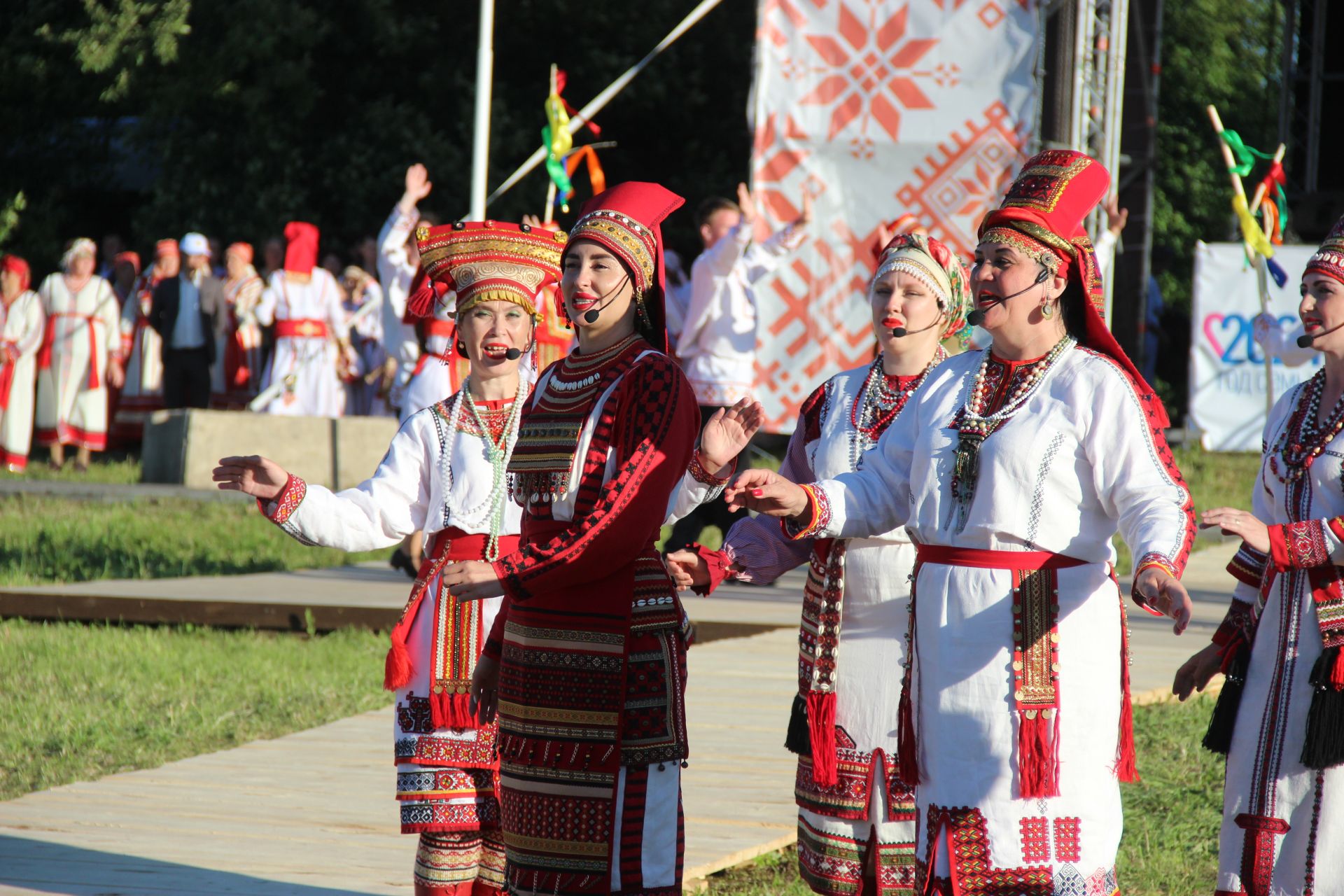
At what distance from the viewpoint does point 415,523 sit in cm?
426

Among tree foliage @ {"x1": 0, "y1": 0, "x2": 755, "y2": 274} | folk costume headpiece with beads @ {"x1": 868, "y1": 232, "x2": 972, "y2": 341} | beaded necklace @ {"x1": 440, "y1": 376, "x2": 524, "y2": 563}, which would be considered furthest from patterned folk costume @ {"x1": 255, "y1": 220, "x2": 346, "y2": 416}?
folk costume headpiece with beads @ {"x1": 868, "y1": 232, "x2": 972, "y2": 341}

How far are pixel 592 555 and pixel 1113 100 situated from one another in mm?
8338

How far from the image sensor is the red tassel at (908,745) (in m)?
3.39

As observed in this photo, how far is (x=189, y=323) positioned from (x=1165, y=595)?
14100 mm

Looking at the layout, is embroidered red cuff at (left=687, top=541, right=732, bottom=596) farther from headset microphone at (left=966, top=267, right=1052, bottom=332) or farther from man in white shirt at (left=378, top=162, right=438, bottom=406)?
man in white shirt at (left=378, top=162, right=438, bottom=406)

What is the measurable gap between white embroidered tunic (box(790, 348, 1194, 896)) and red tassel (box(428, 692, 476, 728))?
47.8 inches

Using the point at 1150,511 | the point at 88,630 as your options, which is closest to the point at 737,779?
the point at 1150,511

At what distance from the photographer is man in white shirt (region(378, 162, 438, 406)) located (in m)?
8.07

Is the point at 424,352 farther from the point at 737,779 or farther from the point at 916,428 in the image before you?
the point at 916,428

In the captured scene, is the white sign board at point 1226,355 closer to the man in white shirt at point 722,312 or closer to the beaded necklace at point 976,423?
the man in white shirt at point 722,312

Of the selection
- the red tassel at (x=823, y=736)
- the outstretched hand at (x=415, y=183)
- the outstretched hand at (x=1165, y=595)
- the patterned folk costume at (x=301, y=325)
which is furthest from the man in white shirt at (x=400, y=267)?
the outstretched hand at (x=1165, y=595)

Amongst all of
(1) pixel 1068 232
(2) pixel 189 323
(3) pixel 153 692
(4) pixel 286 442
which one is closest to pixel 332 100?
(2) pixel 189 323

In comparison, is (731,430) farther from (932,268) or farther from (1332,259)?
(1332,259)

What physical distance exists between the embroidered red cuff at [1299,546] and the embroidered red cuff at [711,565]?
3.81 feet
